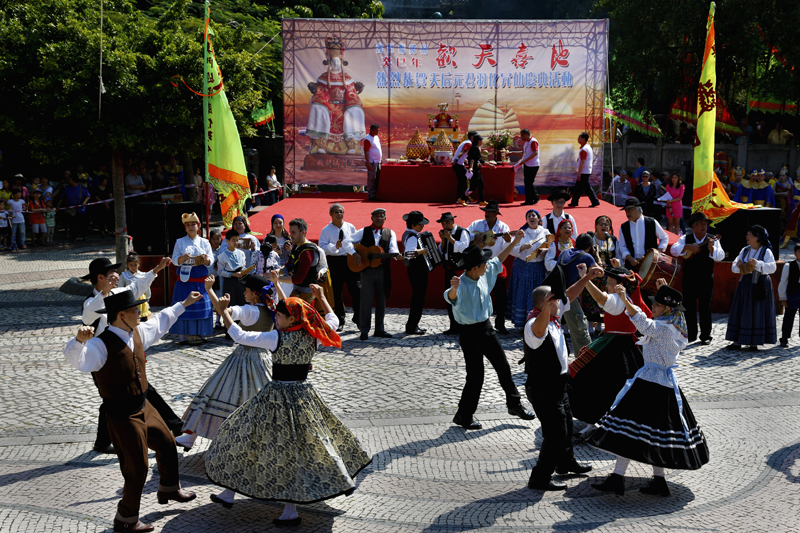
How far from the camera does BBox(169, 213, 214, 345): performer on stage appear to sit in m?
10.3

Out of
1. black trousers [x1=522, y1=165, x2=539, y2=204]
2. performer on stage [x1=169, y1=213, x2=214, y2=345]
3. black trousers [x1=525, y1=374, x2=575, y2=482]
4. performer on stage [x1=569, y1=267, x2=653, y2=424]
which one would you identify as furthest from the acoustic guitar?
black trousers [x1=522, y1=165, x2=539, y2=204]

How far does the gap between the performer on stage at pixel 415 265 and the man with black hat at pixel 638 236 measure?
9.25 feet

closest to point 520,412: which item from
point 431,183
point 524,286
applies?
point 524,286

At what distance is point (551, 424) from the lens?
19.9ft

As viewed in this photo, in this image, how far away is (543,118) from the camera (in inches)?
795

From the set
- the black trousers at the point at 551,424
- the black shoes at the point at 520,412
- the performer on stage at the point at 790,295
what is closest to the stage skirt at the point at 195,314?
the black shoes at the point at 520,412

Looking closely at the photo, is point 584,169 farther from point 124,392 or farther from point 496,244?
point 124,392

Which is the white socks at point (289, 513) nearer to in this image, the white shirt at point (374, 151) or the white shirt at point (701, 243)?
the white shirt at point (701, 243)

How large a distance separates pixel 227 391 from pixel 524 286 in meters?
5.61

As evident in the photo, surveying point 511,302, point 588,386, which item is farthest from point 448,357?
point 588,386

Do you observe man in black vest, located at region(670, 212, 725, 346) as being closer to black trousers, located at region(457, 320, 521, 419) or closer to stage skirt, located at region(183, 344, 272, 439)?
black trousers, located at region(457, 320, 521, 419)

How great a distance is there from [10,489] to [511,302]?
282 inches

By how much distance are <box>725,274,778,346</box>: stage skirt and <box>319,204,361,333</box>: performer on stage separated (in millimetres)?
5168

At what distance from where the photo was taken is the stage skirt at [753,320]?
1046 cm
